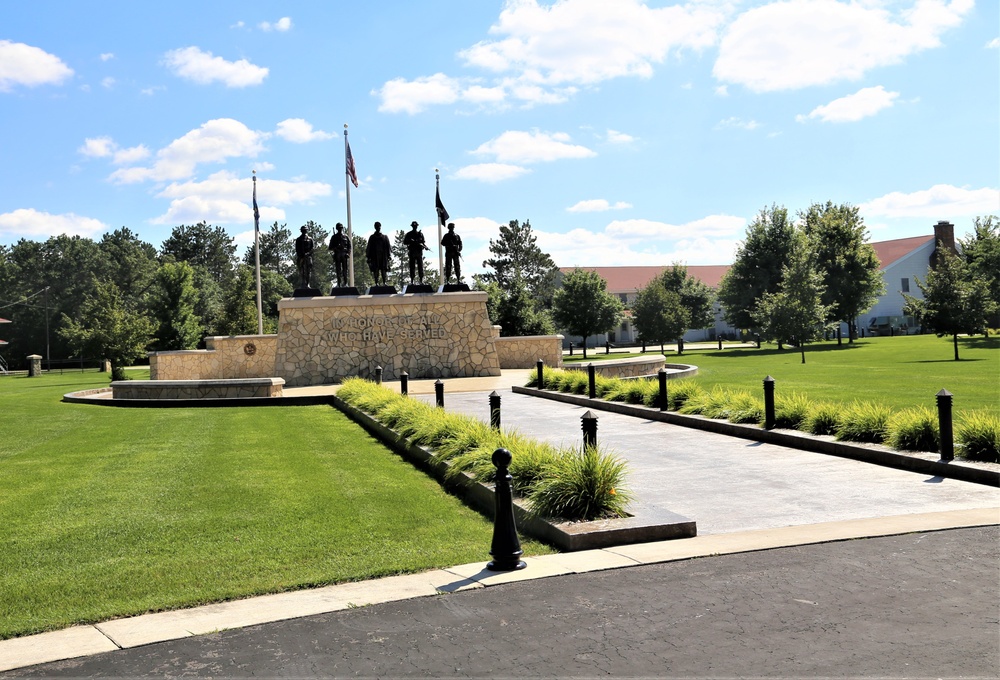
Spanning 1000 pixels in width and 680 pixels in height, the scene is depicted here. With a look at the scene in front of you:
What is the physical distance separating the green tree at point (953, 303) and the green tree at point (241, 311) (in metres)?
42.7

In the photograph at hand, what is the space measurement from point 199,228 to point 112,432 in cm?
10435

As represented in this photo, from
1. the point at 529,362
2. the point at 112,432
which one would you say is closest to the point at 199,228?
the point at 529,362

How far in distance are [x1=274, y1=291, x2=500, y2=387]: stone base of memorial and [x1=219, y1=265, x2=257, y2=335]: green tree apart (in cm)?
3063

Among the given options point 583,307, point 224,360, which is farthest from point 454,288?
point 583,307

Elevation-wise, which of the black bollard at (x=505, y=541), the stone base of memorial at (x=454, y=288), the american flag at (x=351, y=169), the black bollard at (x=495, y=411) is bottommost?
the black bollard at (x=505, y=541)

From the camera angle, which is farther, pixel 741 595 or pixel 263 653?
pixel 741 595

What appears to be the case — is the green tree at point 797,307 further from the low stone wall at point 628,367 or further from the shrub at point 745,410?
the shrub at point 745,410

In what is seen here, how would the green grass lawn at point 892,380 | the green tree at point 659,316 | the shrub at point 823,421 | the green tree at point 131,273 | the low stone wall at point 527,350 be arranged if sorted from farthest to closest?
1. the green tree at point 131,273
2. the green tree at point 659,316
3. the low stone wall at point 527,350
4. the green grass lawn at point 892,380
5. the shrub at point 823,421

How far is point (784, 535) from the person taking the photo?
6742 mm

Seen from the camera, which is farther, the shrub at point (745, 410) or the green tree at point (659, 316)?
the green tree at point (659, 316)

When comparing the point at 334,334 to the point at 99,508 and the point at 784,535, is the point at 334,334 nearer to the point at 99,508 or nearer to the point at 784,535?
the point at 99,508

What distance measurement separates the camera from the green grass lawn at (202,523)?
596 cm

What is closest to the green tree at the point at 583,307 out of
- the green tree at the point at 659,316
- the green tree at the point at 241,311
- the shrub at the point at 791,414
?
the green tree at the point at 659,316

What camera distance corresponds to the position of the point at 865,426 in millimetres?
11180
